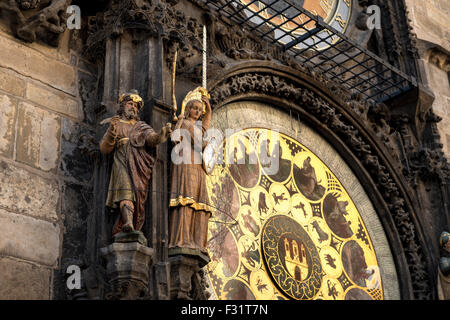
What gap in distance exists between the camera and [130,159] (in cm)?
706

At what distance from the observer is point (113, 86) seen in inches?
305

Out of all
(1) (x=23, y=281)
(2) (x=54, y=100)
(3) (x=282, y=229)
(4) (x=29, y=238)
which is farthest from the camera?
(3) (x=282, y=229)

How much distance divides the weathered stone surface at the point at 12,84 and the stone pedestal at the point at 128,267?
1.65m

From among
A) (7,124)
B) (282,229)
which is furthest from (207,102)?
(282,229)

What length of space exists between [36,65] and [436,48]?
21.1 ft

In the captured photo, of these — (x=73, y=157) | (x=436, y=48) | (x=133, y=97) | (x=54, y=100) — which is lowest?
(x=73, y=157)

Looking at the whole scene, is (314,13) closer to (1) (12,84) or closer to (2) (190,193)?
(2) (190,193)

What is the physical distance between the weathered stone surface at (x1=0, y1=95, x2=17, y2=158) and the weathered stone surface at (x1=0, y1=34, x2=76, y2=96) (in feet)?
1.16

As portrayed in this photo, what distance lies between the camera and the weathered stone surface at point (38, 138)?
7.15 m

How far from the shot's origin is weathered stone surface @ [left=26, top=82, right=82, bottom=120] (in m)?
Answer: 7.45

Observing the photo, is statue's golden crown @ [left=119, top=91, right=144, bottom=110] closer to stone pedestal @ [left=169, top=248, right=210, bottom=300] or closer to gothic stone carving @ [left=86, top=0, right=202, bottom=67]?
gothic stone carving @ [left=86, top=0, right=202, bottom=67]

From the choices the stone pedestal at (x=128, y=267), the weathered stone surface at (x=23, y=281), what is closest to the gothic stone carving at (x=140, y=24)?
the stone pedestal at (x=128, y=267)
